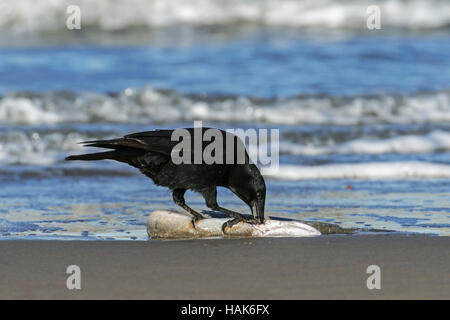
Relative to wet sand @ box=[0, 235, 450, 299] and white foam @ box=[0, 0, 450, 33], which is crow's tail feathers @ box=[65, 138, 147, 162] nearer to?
wet sand @ box=[0, 235, 450, 299]

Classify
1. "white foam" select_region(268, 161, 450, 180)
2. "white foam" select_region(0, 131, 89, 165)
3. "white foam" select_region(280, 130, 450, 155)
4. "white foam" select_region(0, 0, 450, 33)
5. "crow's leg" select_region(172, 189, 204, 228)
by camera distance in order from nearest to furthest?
"crow's leg" select_region(172, 189, 204, 228), "white foam" select_region(268, 161, 450, 180), "white foam" select_region(0, 131, 89, 165), "white foam" select_region(280, 130, 450, 155), "white foam" select_region(0, 0, 450, 33)

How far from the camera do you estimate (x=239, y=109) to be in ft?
36.6

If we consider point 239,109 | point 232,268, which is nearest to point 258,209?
point 232,268

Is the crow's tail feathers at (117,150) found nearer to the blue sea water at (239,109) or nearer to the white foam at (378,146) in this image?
the blue sea water at (239,109)

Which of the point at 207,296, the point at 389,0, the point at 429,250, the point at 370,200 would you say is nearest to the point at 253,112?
the point at 370,200

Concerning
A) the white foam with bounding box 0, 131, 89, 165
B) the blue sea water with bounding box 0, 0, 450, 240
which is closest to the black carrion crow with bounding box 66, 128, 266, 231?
the blue sea water with bounding box 0, 0, 450, 240

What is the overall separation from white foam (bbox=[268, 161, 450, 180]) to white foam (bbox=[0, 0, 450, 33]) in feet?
33.9

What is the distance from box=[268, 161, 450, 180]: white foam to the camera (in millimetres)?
7871

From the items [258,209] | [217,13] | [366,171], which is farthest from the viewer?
[217,13]

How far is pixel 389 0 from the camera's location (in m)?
19.3

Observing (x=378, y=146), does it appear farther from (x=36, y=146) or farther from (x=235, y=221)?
(x=235, y=221)

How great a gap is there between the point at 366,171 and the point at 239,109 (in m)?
3.46

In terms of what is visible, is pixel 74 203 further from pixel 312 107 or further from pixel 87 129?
pixel 312 107
